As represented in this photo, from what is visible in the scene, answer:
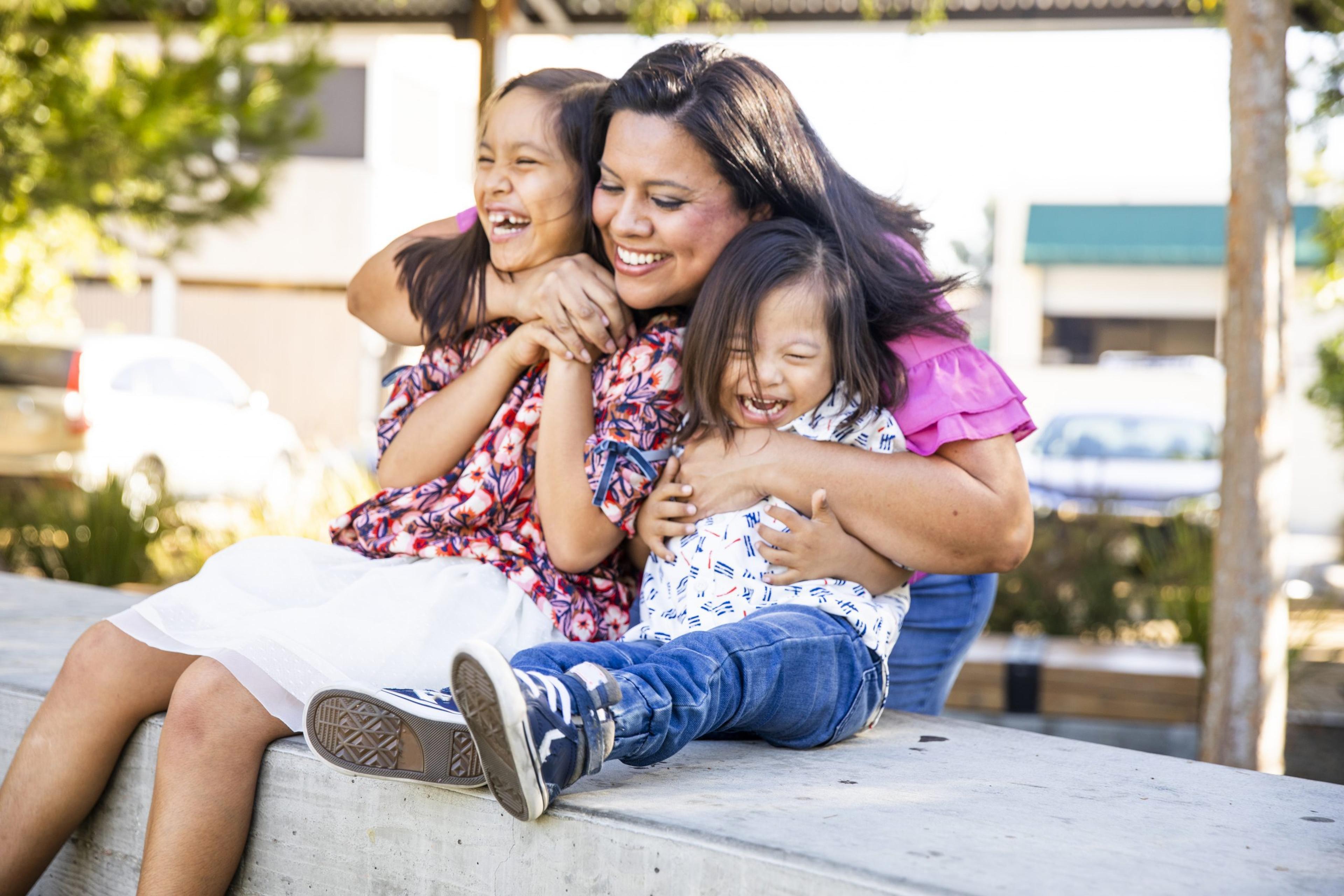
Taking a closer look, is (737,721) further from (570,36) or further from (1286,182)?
(570,36)

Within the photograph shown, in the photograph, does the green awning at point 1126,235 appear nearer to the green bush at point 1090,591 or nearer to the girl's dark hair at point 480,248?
the green bush at point 1090,591

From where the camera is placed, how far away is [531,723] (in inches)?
59.8

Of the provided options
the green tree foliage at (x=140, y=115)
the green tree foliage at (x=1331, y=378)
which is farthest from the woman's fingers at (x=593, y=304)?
the green tree foliage at (x=1331, y=378)

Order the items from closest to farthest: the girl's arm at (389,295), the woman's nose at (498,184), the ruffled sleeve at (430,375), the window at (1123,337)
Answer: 1. the woman's nose at (498,184)
2. the ruffled sleeve at (430,375)
3. the girl's arm at (389,295)
4. the window at (1123,337)

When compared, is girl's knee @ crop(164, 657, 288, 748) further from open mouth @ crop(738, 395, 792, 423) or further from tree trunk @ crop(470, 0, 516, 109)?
tree trunk @ crop(470, 0, 516, 109)

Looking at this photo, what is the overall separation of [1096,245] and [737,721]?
22984 millimetres

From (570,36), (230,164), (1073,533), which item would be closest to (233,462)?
(230,164)

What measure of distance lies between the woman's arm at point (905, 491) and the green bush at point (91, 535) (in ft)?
13.9

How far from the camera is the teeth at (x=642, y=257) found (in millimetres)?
2232

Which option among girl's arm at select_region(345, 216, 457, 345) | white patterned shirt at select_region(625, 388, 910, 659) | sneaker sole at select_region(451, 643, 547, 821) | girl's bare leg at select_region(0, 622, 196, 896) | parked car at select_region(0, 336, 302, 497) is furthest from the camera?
parked car at select_region(0, 336, 302, 497)

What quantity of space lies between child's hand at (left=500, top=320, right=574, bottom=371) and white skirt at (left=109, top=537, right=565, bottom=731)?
397 millimetres

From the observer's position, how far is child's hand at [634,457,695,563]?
7.19 ft

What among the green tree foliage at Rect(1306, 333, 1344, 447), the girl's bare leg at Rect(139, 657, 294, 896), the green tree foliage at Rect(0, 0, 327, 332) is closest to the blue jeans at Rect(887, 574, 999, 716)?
the girl's bare leg at Rect(139, 657, 294, 896)

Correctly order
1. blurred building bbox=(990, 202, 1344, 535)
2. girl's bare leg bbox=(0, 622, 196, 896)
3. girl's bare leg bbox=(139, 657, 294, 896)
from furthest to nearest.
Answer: blurred building bbox=(990, 202, 1344, 535), girl's bare leg bbox=(0, 622, 196, 896), girl's bare leg bbox=(139, 657, 294, 896)
